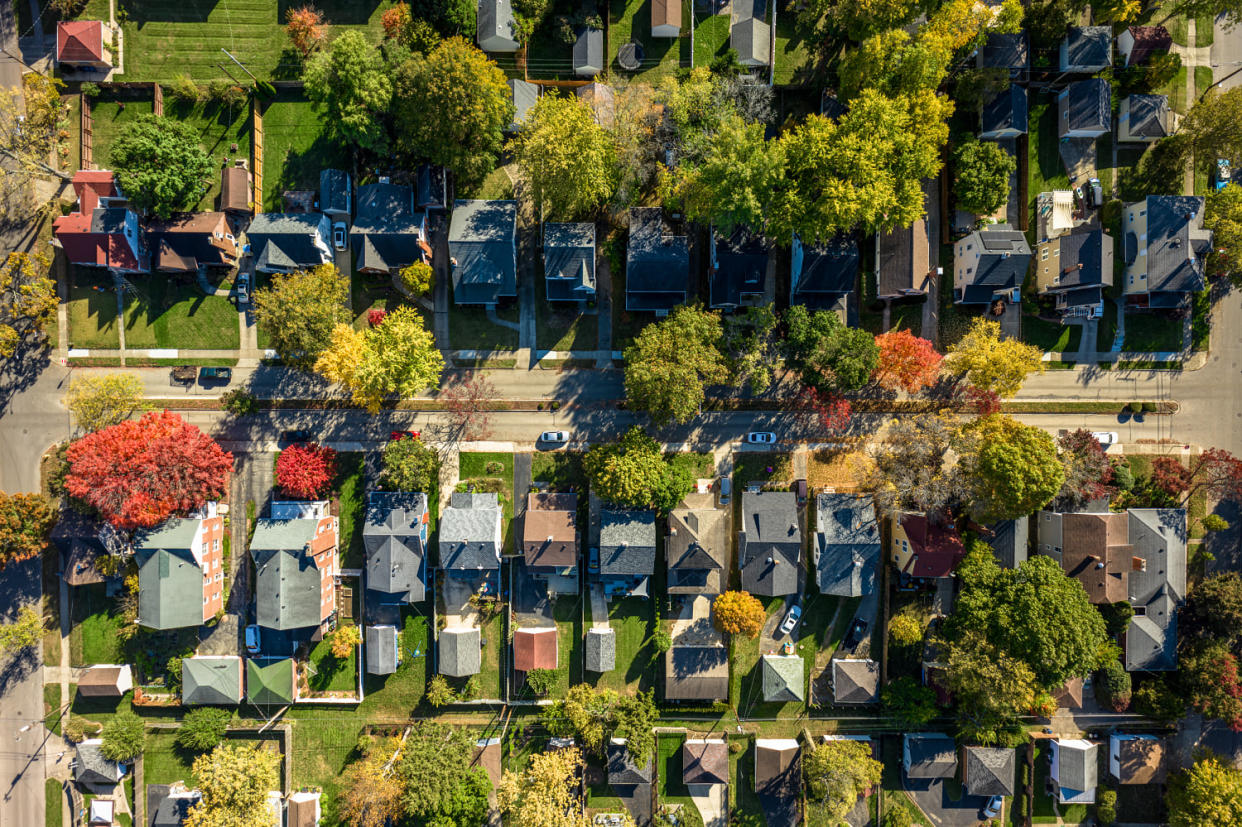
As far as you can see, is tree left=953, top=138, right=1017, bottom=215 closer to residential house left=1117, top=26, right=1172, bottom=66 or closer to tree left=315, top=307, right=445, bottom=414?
residential house left=1117, top=26, right=1172, bottom=66

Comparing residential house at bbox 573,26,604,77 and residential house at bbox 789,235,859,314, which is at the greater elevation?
residential house at bbox 573,26,604,77

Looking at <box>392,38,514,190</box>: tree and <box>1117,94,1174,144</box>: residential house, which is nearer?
<box>392,38,514,190</box>: tree

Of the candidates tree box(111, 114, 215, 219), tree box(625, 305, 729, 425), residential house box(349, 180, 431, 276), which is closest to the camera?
tree box(625, 305, 729, 425)

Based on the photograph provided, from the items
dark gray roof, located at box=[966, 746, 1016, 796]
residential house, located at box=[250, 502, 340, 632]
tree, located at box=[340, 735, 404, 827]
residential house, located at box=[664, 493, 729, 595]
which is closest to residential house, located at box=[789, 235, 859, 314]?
residential house, located at box=[664, 493, 729, 595]

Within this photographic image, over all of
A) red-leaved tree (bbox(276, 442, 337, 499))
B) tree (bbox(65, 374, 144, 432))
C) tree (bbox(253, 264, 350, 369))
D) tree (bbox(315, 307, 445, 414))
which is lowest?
red-leaved tree (bbox(276, 442, 337, 499))

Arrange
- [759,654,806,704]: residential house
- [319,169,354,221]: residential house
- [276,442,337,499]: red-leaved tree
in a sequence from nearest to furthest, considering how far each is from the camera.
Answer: [276,442,337,499]: red-leaved tree → [319,169,354,221]: residential house → [759,654,806,704]: residential house

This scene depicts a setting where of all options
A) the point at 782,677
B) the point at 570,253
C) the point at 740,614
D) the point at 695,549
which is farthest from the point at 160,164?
the point at 782,677

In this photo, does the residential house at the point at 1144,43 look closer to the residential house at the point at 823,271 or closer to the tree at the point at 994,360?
the tree at the point at 994,360
